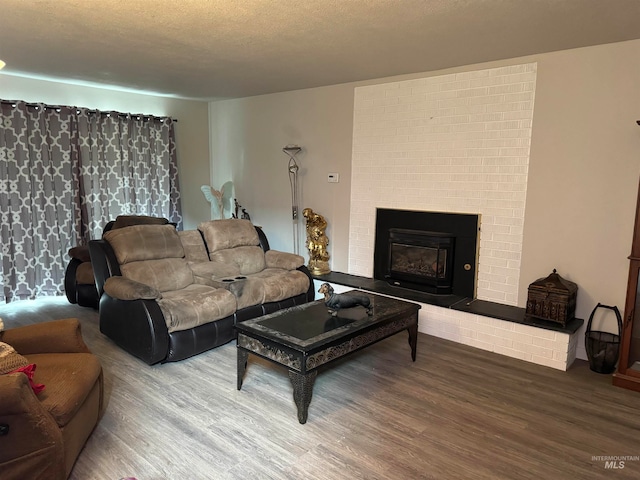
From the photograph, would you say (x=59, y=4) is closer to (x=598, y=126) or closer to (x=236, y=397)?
(x=236, y=397)

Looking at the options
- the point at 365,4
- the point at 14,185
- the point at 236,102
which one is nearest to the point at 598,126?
the point at 365,4

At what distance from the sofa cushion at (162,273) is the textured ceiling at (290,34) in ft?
5.78

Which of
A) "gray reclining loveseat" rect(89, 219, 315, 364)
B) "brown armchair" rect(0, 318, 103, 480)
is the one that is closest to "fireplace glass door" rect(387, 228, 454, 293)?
"gray reclining loveseat" rect(89, 219, 315, 364)

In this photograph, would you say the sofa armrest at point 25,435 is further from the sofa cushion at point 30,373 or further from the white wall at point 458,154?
the white wall at point 458,154

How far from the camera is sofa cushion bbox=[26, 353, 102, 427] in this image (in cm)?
193

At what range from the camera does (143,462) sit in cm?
218

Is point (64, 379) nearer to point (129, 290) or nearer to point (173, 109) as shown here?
point (129, 290)

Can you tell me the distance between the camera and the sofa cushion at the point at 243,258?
4285 millimetres

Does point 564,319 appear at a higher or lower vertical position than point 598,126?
lower

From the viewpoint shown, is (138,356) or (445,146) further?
(445,146)

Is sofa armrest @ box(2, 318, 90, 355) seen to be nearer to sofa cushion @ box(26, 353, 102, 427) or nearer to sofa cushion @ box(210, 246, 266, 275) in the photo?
sofa cushion @ box(26, 353, 102, 427)

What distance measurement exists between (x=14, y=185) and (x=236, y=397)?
3.73m

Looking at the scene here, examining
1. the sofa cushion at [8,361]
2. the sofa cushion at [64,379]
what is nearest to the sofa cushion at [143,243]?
the sofa cushion at [64,379]

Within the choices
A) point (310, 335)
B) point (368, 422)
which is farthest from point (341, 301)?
point (368, 422)
